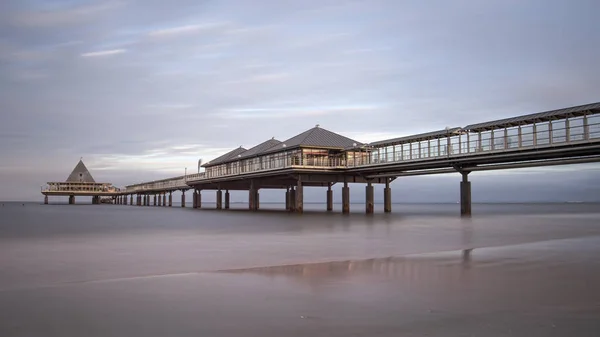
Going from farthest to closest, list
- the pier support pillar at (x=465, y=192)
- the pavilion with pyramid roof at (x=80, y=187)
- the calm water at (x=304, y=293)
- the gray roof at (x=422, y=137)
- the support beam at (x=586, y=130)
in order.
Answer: the pavilion with pyramid roof at (x=80, y=187), the pier support pillar at (x=465, y=192), the gray roof at (x=422, y=137), the support beam at (x=586, y=130), the calm water at (x=304, y=293)

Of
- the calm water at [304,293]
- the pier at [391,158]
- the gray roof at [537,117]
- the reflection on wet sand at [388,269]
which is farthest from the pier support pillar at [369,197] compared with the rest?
the reflection on wet sand at [388,269]

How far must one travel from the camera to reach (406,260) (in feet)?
46.8

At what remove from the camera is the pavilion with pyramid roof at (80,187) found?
153 metres

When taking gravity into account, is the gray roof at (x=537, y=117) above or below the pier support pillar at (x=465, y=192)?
above

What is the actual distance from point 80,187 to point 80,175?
30.0 ft

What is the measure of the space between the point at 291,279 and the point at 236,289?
1594 millimetres

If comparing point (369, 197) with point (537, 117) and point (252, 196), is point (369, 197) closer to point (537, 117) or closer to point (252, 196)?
point (252, 196)

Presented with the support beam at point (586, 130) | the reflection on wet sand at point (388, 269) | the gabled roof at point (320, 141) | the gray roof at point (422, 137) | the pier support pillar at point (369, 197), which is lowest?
the reflection on wet sand at point (388, 269)

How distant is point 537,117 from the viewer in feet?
118

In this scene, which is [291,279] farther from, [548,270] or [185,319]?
[548,270]

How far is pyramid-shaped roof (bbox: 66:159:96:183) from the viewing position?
166712 millimetres

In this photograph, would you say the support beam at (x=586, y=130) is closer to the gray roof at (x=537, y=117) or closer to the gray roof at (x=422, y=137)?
the gray roof at (x=537, y=117)

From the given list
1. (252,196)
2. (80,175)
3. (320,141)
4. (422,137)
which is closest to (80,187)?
(80,175)

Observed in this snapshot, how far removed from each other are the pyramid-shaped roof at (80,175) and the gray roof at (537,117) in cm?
15141
